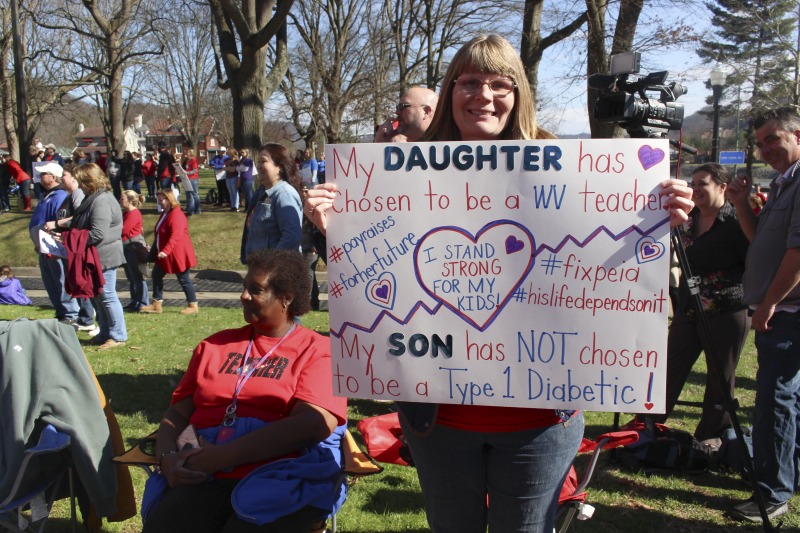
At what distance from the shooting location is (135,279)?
9000 millimetres

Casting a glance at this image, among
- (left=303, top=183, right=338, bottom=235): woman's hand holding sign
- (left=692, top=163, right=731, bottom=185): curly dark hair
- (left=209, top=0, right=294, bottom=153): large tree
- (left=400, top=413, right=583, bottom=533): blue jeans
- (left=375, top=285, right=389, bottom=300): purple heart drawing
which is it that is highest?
(left=209, top=0, right=294, bottom=153): large tree

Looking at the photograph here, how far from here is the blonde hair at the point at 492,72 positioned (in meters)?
1.96

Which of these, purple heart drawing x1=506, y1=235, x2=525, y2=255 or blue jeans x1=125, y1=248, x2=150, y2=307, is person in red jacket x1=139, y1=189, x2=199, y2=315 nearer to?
blue jeans x1=125, y1=248, x2=150, y2=307

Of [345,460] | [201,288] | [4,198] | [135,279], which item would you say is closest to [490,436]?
[345,460]

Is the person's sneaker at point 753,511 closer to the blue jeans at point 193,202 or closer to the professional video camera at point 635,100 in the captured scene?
the professional video camera at point 635,100

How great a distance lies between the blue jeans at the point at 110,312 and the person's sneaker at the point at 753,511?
5.71 meters

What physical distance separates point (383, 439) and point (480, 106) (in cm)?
202

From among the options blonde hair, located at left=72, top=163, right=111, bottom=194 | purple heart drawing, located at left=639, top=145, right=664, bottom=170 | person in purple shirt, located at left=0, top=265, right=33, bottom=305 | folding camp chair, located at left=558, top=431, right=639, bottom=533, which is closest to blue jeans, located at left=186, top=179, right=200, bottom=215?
person in purple shirt, located at left=0, top=265, right=33, bottom=305

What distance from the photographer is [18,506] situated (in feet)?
9.36

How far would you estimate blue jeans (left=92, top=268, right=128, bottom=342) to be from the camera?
6762 millimetres

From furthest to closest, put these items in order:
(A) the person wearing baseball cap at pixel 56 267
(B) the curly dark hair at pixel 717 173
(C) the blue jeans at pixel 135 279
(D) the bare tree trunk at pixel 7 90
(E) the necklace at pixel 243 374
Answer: (D) the bare tree trunk at pixel 7 90
(C) the blue jeans at pixel 135 279
(A) the person wearing baseball cap at pixel 56 267
(B) the curly dark hair at pixel 717 173
(E) the necklace at pixel 243 374

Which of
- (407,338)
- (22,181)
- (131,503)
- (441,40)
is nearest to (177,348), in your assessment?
(131,503)

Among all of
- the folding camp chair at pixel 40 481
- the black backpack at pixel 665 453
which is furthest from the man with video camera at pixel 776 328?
the folding camp chair at pixel 40 481

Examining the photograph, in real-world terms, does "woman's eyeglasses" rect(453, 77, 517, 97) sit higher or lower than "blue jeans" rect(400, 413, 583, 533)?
higher
